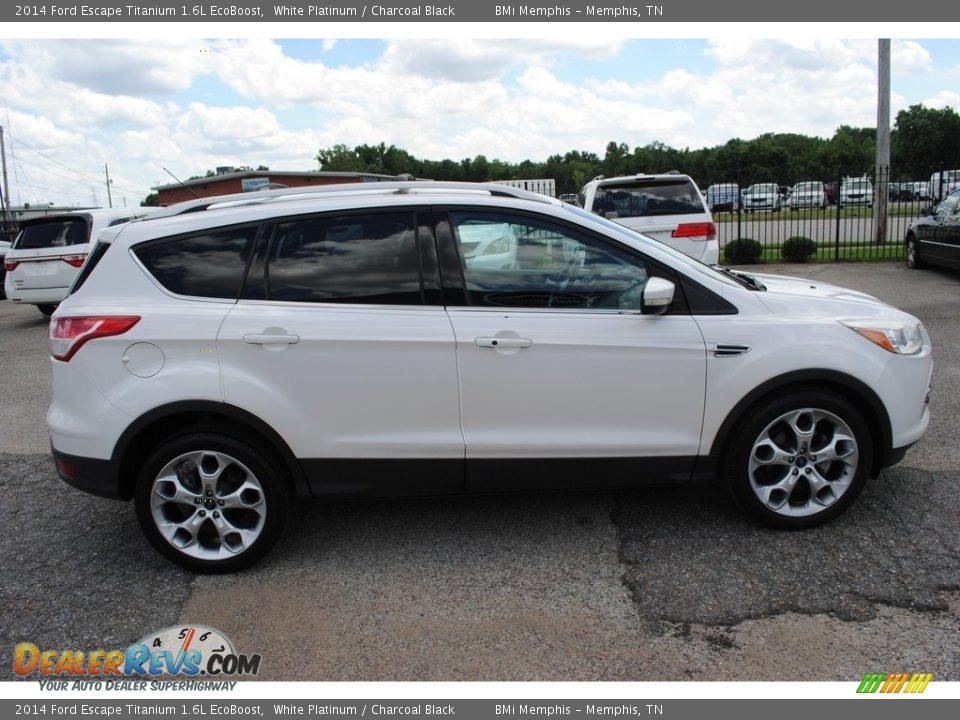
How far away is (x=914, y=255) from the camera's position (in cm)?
1430

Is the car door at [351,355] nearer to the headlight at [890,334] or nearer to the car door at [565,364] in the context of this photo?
the car door at [565,364]

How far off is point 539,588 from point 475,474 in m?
0.61

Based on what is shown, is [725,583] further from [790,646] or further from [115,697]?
[115,697]

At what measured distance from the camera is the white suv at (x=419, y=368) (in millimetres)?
3605

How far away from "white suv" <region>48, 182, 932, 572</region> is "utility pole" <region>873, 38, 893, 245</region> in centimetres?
1601

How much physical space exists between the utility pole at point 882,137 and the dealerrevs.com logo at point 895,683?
17.2 m

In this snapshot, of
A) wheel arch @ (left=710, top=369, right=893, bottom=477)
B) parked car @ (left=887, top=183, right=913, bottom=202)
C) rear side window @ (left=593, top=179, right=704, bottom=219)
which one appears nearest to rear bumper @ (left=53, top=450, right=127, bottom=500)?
wheel arch @ (left=710, top=369, right=893, bottom=477)

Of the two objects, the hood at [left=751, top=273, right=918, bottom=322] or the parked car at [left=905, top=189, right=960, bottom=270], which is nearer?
the hood at [left=751, top=273, right=918, bottom=322]

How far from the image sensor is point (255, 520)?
3.77 metres

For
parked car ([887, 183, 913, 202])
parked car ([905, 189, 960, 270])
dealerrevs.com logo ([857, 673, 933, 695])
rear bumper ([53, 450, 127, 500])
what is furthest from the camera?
parked car ([887, 183, 913, 202])

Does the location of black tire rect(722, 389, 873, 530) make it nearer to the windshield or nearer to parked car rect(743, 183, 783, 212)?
the windshield

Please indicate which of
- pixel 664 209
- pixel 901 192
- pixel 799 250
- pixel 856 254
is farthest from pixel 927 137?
pixel 664 209

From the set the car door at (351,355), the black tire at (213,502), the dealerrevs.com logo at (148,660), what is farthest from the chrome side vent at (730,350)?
the dealerrevs.com logo at (148,660)

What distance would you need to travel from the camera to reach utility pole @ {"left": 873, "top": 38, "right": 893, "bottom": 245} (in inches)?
691
